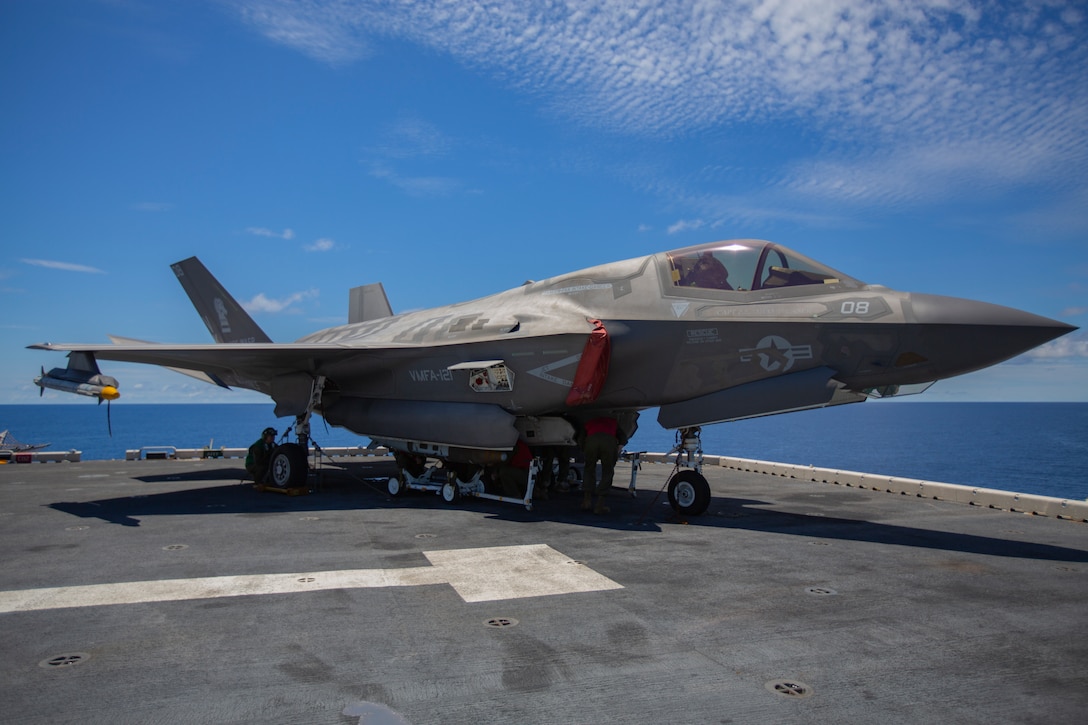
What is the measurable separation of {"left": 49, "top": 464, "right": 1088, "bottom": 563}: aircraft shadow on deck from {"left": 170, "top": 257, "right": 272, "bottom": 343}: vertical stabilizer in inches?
207

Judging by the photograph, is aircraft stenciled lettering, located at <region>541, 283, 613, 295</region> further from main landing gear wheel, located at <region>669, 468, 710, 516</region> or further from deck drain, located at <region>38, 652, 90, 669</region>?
deck drain, located at <region>38, 652, 90, 669</region>

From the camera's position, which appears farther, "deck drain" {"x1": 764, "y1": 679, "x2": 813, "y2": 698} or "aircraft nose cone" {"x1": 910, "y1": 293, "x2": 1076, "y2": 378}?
"aircraft nose cone" {"x1": 910, "y1": 293, "x2": 1076, "y2": 378}

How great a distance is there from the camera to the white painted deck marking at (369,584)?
215 inches

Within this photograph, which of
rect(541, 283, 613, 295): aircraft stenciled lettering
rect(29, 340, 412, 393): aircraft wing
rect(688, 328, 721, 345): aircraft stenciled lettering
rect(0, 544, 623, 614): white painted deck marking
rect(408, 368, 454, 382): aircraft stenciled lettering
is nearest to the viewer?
rect(0, 544, 623, 614): white painted deck marking

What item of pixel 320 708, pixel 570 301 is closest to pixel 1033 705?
pixel 320 708

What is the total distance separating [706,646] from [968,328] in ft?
17.9

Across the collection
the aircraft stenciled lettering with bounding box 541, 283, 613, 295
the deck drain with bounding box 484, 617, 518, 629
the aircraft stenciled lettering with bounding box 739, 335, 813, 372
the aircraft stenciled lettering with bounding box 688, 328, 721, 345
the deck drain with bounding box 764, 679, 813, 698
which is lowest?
the deck drain with bounding box 484, 617, 518, 629

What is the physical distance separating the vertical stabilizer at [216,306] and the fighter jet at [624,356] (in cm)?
414

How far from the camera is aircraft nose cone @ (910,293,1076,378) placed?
7.29 meters

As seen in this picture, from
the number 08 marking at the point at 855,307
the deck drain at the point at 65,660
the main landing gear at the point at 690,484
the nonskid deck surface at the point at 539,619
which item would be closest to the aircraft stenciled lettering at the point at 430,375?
the nonskid deck surface at the point at 539,619

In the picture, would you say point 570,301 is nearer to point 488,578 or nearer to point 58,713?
point 488,578

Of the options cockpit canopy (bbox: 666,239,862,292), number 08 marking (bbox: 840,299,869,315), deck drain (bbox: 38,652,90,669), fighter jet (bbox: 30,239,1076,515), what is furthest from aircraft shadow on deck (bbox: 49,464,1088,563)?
deck drain (bbox: 38,652,90,669)

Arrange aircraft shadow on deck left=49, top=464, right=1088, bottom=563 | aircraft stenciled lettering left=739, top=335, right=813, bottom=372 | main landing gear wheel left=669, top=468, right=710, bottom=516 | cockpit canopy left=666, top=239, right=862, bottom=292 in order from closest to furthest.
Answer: aircraft shadow on deck left=49, top=464, right=1088, bottom=563 → aircraft stenciled lettering left=739, top=335, right=813, bottom=372 → cockpit canopy left=666, top=239, right=862, bottom=292 → main landing gear wheel left=669, top=468, right=710, bottom=516

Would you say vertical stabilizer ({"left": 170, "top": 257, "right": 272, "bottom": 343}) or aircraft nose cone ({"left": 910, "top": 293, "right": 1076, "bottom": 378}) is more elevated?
vertical stabilizer ({"left": 170, "top": 257, "right": 272, "bottom": 343})
